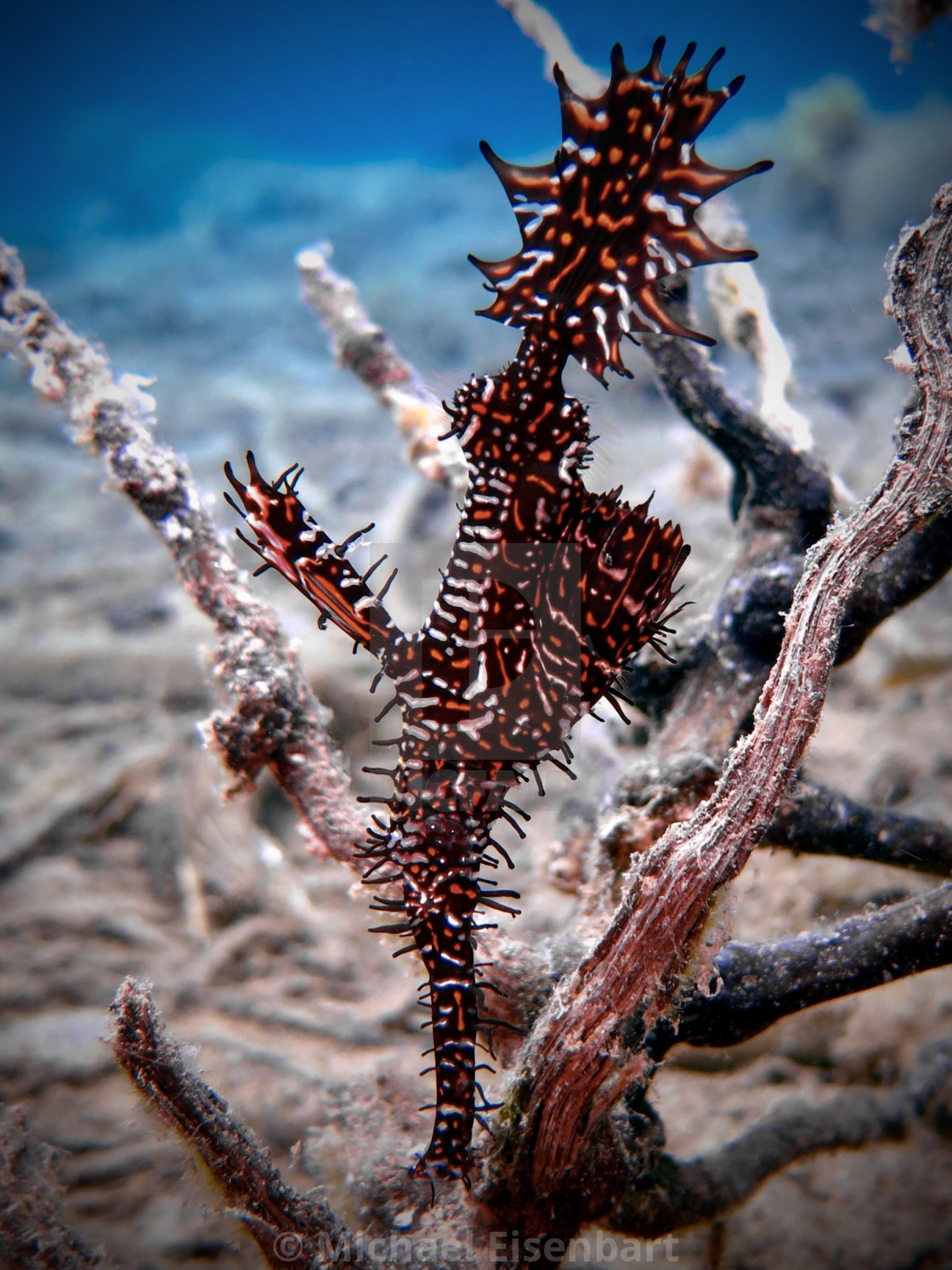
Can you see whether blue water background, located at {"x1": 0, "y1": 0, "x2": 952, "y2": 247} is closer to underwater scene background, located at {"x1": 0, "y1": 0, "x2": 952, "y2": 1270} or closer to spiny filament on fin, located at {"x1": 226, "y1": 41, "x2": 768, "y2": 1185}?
underwater scene background, located at {"x1": 0, "y1": 0, "x2": 952, "y2": 1270}

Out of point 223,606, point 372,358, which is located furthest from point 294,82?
point 223,606

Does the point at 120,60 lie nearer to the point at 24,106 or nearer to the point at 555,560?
the point at 24,106

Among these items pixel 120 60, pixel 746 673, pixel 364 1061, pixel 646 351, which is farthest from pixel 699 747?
pixel 120 60

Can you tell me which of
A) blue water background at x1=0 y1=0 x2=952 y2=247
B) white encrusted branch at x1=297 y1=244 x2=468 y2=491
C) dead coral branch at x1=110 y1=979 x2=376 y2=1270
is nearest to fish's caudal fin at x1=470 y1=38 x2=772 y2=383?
white encrusted branch at x1=297 y1=244 x2=468 y2=491

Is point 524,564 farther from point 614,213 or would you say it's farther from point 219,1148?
point 219,1148

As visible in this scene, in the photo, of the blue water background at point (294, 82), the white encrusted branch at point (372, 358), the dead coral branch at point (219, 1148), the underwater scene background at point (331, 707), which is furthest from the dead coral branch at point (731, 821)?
the blue water background at point (294, 82)
